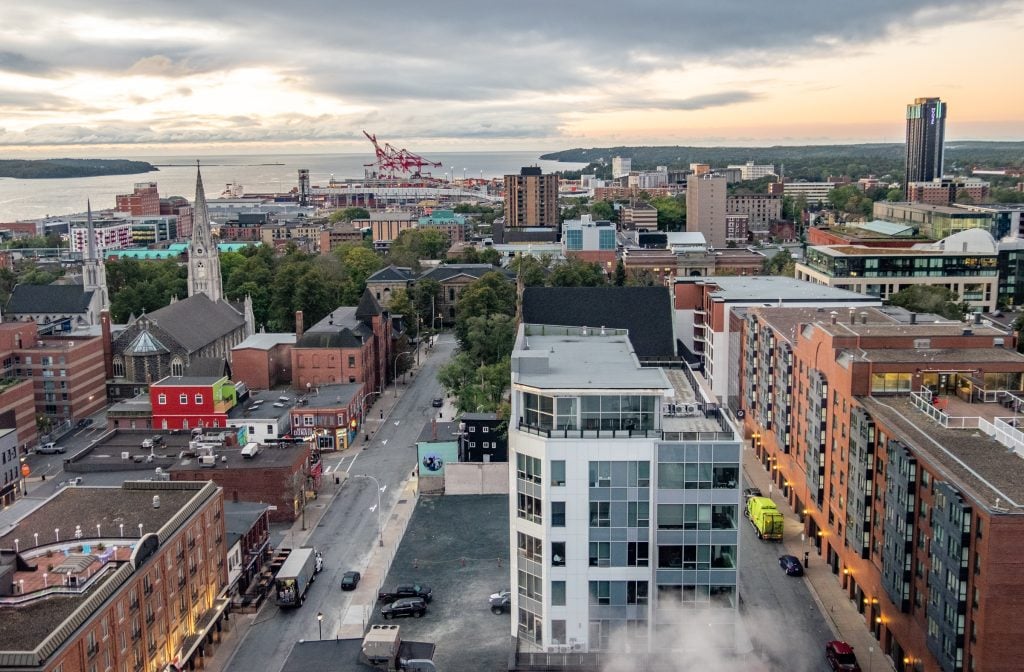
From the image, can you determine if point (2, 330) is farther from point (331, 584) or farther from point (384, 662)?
point (384, 662)

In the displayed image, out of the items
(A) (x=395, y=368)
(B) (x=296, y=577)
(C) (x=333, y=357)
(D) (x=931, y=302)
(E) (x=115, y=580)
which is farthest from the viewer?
(A) (x=395, y=368)

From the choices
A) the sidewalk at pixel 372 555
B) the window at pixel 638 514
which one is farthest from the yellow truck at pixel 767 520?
the window at pixel 638 514

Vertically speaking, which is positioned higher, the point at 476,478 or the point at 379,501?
the point at 476,478

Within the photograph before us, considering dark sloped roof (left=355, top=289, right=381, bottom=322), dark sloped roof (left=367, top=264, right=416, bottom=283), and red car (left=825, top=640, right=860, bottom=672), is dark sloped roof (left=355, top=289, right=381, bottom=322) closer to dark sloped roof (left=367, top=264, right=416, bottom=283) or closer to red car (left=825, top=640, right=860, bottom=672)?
dark sloped roof (left=367, top=264, right=416, bottom=283)

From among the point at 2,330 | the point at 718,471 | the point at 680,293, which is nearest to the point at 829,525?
the point at 718,471

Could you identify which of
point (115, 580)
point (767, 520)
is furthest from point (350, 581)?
point (767, 520)

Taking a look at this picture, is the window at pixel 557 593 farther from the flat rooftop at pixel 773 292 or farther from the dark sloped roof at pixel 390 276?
the dark sloped roof at pixel 390 276

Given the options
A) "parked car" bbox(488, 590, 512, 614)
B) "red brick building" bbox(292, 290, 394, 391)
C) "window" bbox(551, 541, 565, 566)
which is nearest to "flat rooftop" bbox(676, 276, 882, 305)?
"red brick building" bbox(292, 290, 394, 391)

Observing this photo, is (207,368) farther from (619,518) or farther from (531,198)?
(531,198)
